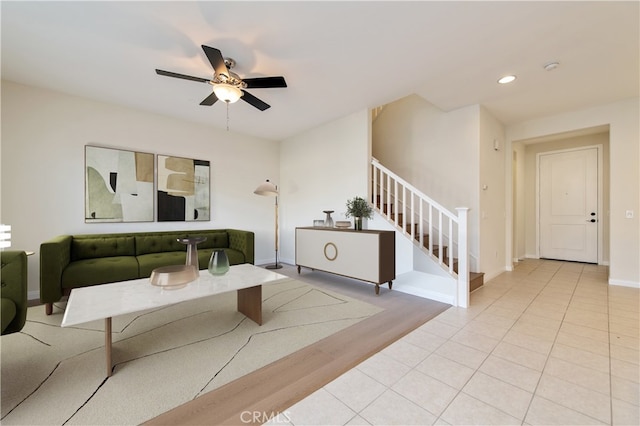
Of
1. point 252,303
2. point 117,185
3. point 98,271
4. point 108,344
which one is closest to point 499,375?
point 252,303

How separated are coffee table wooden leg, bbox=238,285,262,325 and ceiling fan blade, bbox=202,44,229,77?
2.03 m

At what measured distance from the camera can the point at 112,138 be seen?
371 cm

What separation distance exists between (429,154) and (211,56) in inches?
143

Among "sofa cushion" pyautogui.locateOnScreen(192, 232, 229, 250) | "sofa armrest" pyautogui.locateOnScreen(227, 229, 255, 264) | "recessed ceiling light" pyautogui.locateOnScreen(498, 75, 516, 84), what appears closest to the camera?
"recessed ceiling light" pyautogui.locateOnScreen(498, 75, 516, 84)

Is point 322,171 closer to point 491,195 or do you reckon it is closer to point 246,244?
point 246,244

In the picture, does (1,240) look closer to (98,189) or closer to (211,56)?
(98,189)

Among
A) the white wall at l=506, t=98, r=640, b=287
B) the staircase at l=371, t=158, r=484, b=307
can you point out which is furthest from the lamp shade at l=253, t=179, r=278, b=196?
the white wall at l=506, t=98, r=640, b=287

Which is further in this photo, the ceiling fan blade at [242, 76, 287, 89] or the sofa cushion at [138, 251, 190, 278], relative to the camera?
the sofa cushion at [138, 251, 190, 278]

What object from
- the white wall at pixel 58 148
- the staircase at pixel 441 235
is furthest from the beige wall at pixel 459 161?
Result: the white wall at pixel 58 148

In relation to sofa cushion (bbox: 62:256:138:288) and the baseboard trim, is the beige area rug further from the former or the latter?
the baseboard trim

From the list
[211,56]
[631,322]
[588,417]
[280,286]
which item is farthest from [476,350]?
[211,56]

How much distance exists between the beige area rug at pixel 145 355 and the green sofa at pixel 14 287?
0.33 metres

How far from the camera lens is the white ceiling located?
2.00 meters

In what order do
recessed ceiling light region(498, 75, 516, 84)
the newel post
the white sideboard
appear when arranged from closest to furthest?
1. the newel post
2. recessed ceiling light region(498, 75, 516, 84)
3. the white sideboard
